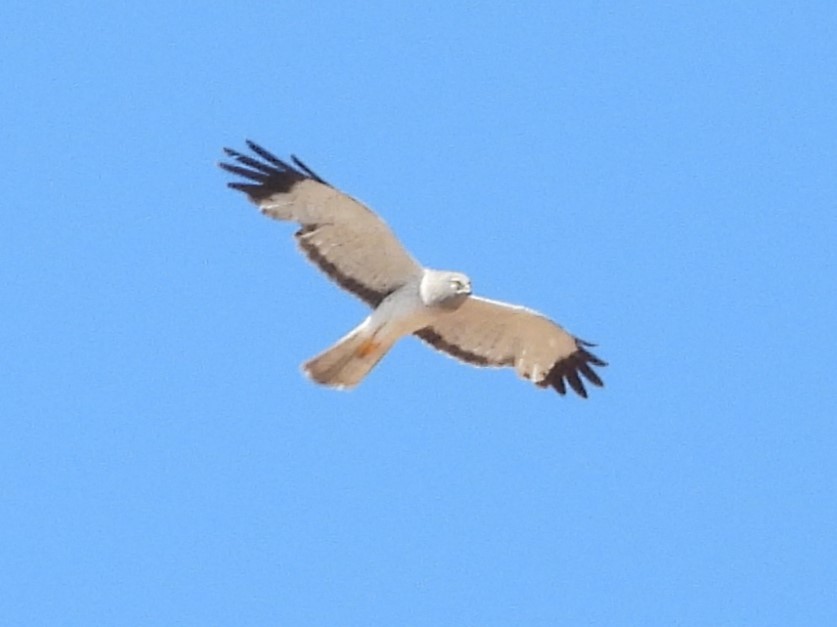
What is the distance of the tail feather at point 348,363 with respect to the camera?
17609 millimetres

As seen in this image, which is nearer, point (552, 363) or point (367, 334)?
A: point (367, 334)

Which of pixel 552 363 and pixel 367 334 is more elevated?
pixel 552 363

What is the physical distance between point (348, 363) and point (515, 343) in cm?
168

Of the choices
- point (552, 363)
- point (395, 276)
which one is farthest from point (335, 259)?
point (552, 363)

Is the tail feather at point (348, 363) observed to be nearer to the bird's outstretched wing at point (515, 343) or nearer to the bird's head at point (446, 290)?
the bird's head at point (446, 290)

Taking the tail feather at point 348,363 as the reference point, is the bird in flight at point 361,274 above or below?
above

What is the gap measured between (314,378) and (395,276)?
1.01 meters

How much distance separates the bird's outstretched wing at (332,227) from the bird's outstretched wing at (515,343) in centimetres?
64

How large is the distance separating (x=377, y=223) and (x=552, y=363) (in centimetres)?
210

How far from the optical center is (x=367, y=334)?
1762cm

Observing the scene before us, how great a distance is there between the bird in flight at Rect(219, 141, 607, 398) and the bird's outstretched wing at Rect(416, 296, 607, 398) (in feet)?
0.06

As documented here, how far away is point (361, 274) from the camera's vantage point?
1806 cm

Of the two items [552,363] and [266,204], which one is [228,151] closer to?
[266,204]

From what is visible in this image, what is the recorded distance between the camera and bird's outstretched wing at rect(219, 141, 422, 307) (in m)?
17.8
